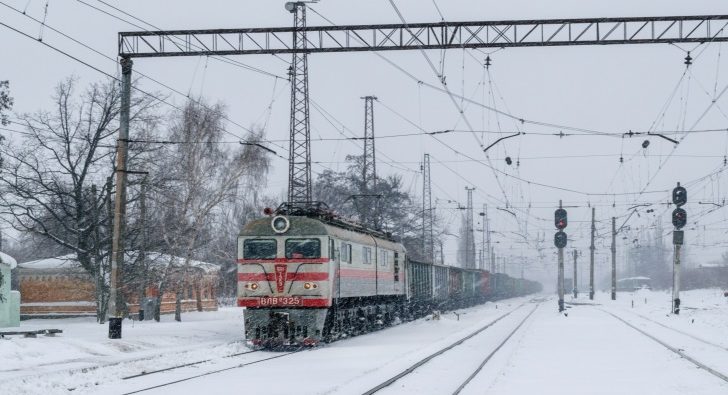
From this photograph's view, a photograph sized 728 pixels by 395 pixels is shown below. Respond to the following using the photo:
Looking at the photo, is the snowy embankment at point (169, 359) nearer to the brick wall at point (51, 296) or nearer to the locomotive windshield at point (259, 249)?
the locomotive windshield at point (259, 249)

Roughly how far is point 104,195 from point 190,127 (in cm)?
670

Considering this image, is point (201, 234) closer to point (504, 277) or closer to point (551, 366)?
point (551, 366)

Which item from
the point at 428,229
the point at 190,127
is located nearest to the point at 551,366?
the point at 190,127

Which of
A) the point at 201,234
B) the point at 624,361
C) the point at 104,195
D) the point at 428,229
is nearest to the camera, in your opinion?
the point at 624,361

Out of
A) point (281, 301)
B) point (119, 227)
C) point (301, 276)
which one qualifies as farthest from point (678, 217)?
point (119, 227)

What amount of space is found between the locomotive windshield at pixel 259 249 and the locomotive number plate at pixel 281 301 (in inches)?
43.4

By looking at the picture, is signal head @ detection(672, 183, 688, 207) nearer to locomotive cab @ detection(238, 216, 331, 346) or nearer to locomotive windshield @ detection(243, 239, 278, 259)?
locomotive cab @ detection(238, 216, 331, 346)

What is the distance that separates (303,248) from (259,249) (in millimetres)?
1226

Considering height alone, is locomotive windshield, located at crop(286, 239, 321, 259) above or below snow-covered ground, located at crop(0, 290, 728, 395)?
above

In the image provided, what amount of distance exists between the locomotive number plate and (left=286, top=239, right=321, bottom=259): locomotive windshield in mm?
1077

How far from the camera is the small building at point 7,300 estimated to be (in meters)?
28.4

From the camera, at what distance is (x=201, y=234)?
37.6m

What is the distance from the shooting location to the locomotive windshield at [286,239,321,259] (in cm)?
2197

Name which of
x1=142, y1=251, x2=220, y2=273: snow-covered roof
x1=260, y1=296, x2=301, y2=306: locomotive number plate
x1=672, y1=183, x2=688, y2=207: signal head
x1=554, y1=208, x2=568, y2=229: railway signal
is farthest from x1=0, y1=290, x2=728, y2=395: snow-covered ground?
x1=554, y1=208, x2=568, y2=229: railway signal
